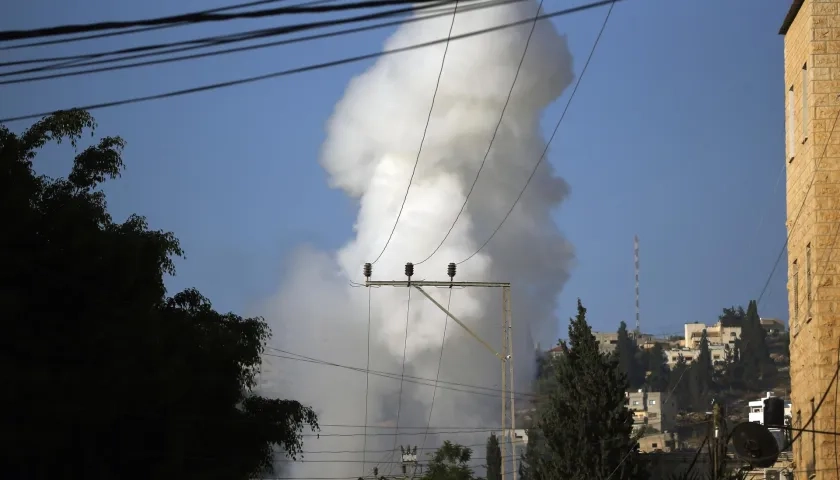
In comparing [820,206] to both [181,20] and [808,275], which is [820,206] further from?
[181,20]

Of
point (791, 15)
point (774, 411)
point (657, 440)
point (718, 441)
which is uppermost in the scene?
point (791, 15)

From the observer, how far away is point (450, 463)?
75250mm

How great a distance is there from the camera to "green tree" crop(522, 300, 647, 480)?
49.0 metres

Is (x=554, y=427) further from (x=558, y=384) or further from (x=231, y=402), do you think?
(x=231, y=402)

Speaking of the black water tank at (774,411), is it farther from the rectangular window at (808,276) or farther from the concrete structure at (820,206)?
the rectangular window at (808,276)

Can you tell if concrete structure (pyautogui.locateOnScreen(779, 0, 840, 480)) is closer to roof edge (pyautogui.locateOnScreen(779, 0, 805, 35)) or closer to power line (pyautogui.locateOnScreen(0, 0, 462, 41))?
roof edge (pyautogui.locateOnScreen(779, 0, 805, 35))

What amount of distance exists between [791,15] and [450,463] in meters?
46.8

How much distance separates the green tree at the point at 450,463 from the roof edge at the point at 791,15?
4314 centimetres

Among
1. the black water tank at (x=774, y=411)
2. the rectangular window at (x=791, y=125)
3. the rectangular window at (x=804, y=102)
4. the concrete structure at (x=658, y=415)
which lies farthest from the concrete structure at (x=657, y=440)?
the rectangular window at (x=804, y=102)

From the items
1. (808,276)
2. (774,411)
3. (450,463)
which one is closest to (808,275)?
(808,276)

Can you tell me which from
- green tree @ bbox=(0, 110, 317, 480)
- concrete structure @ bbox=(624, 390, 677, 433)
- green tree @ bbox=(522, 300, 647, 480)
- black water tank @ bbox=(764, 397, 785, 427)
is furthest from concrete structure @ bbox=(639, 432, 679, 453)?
green tree @ bbox=(0, 110, 317, 480)

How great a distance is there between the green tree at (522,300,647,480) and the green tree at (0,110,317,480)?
20346 mm

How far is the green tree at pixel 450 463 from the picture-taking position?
73.3 meters

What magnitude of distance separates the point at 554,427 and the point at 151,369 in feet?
84.3
